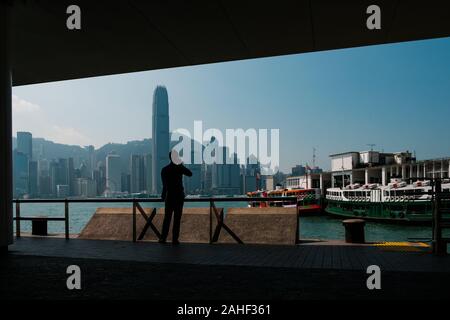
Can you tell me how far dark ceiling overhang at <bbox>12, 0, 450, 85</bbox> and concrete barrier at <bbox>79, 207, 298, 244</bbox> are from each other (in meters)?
4.18

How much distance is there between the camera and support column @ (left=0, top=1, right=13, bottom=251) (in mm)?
7840

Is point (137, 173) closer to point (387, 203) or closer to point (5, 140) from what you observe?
point (387, 203)

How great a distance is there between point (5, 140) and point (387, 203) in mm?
65097

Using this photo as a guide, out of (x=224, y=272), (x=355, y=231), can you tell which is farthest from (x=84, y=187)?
(x=224, y=272)

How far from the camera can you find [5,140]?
7969mm

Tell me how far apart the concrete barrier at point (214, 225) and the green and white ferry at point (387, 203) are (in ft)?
153

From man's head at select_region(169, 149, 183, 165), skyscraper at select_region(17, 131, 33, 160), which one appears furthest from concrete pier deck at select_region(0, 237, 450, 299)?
skyscraper at select_region(17, 131, 33, 160)

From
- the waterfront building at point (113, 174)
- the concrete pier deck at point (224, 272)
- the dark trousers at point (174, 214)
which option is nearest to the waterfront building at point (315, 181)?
the waterfront building at point (113, 174)

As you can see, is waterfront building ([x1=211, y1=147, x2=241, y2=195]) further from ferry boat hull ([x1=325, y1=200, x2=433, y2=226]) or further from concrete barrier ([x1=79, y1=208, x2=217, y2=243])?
concrete barrier ([x1=79, y1=208, x2=217, y2=243])

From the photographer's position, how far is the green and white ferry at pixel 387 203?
59.2 metres

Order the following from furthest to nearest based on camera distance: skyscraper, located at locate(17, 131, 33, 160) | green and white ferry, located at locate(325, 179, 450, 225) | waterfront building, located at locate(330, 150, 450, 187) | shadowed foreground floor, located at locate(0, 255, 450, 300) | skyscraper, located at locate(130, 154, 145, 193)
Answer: skyscraper, located at locate(17, 131, 33, 160) → skyscraper, located at locate(130, 154, 145, 193) → waterfront building, located at locate(330, 150, 450, 187) → green and white ferry, located at locate(325, 179, 450, 225) → shadowed foreground floor, located at locate(0, 255, 450, 300)

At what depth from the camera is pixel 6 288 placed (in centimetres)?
468
